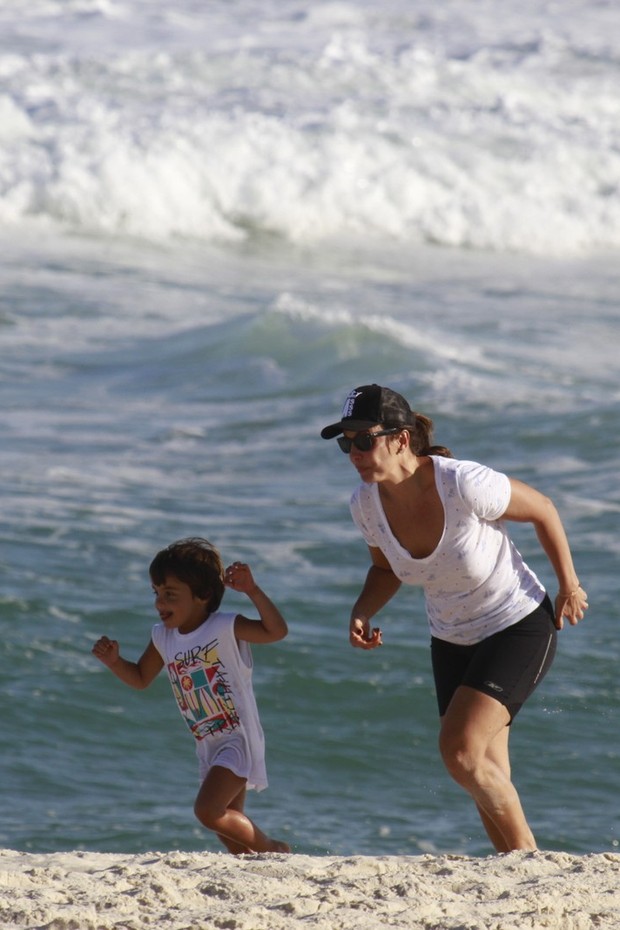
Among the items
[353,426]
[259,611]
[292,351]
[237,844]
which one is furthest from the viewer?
[292,351]

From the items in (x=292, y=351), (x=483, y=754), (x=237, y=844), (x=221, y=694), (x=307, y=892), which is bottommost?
(x=307, y=892)

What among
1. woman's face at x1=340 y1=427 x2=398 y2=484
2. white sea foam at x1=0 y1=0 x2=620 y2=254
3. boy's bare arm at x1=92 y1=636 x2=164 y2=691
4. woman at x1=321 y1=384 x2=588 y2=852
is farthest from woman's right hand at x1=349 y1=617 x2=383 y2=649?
white sea foam at x1=0 y1=0 x2=620 y2=254

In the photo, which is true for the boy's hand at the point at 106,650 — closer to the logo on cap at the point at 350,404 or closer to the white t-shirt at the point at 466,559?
the white t-shirt at the point at 466,559

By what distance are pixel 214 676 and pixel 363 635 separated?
1.67 ft

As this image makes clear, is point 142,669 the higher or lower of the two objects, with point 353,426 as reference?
lower

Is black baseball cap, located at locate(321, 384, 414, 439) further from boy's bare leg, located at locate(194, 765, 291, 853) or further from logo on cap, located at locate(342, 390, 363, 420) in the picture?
boy's bare leg, located at locate(194, 765, 291, 853)

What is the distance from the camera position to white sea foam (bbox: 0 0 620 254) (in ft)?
66.3

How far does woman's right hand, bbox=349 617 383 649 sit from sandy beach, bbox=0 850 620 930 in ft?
2.16

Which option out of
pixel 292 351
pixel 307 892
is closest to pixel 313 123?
pixel 292 351

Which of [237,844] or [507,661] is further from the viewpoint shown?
[237,844]

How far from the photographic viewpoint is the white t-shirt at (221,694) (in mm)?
4555

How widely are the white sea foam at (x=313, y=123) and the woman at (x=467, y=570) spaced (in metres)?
15.4

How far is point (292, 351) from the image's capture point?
14.0 m

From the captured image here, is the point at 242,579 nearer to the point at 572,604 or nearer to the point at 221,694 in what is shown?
the point at 221,694
